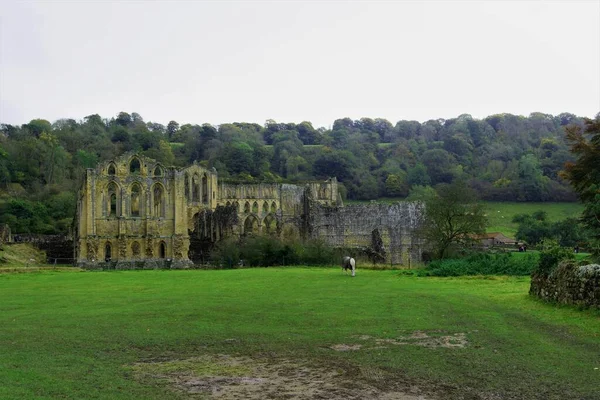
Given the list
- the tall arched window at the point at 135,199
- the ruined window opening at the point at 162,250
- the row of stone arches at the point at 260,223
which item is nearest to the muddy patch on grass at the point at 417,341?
the ruined window opening at the point at 162,250

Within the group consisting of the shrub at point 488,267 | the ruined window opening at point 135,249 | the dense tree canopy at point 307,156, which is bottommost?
the shrub at point 488,267

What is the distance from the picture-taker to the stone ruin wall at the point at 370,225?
209 ft

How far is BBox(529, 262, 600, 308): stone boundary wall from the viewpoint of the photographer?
1836 cm

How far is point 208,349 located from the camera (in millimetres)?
14023

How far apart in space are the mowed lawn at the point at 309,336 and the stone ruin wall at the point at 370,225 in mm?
36862

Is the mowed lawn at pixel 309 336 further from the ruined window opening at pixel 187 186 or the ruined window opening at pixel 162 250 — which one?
the ruined window opening at pixel 187 186

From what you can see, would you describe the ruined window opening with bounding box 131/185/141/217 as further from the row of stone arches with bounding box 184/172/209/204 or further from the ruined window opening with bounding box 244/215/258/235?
the row of stone arches with bounding box 184/172/209/204

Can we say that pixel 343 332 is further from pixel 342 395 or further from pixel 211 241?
pixel 211 241

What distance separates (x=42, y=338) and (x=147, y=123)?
16768 cm

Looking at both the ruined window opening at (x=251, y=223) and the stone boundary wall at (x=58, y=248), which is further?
the ruined window opening at (x=251, y=223)

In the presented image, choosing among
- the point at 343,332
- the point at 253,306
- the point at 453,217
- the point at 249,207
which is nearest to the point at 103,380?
the point at 343,332

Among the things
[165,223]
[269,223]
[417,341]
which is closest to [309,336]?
[417,341]

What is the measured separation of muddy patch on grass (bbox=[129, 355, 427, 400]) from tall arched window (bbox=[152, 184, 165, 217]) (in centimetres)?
5389

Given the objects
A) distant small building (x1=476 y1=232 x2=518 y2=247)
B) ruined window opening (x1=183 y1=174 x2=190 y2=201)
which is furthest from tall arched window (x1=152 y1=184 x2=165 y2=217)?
distant small building (x1=476 y1=232 x2=518 y2=247)
